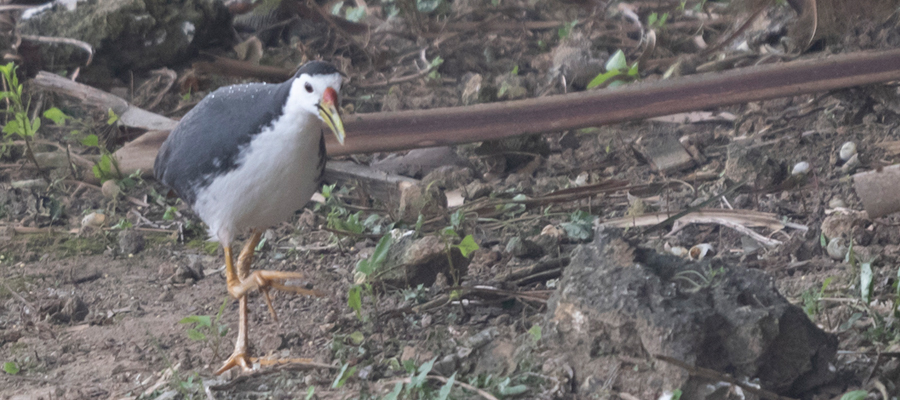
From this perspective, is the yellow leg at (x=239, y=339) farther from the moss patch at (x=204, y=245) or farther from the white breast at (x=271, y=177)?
the moss patch at (x=204, y=245)

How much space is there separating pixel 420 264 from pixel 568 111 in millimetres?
1566

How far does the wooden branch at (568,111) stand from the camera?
442cm

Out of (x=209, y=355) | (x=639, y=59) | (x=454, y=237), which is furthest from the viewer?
(x=639, y=59)

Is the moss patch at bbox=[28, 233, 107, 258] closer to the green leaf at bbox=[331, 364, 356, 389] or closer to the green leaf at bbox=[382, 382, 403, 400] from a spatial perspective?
the green leaf at bbox=[331, 364, 356, 389]

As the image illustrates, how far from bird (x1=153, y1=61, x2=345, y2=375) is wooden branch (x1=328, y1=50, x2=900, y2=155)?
130 cm

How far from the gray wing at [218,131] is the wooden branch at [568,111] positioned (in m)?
1.26

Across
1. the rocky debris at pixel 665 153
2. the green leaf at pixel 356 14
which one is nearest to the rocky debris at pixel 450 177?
the rocky debris at pixel 665 153

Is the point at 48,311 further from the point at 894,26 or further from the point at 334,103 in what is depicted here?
the point at 894,26

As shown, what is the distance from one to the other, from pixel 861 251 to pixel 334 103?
202cm

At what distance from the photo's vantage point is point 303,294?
3443mm

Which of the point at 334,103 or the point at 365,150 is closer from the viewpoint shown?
the point at 334,103

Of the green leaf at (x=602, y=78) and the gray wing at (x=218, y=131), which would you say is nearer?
the gray wing at (x=218, y=131)

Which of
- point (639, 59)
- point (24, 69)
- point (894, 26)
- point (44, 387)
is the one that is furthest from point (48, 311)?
point (894, 26)

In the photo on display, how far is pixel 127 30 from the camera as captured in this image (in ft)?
19.3
